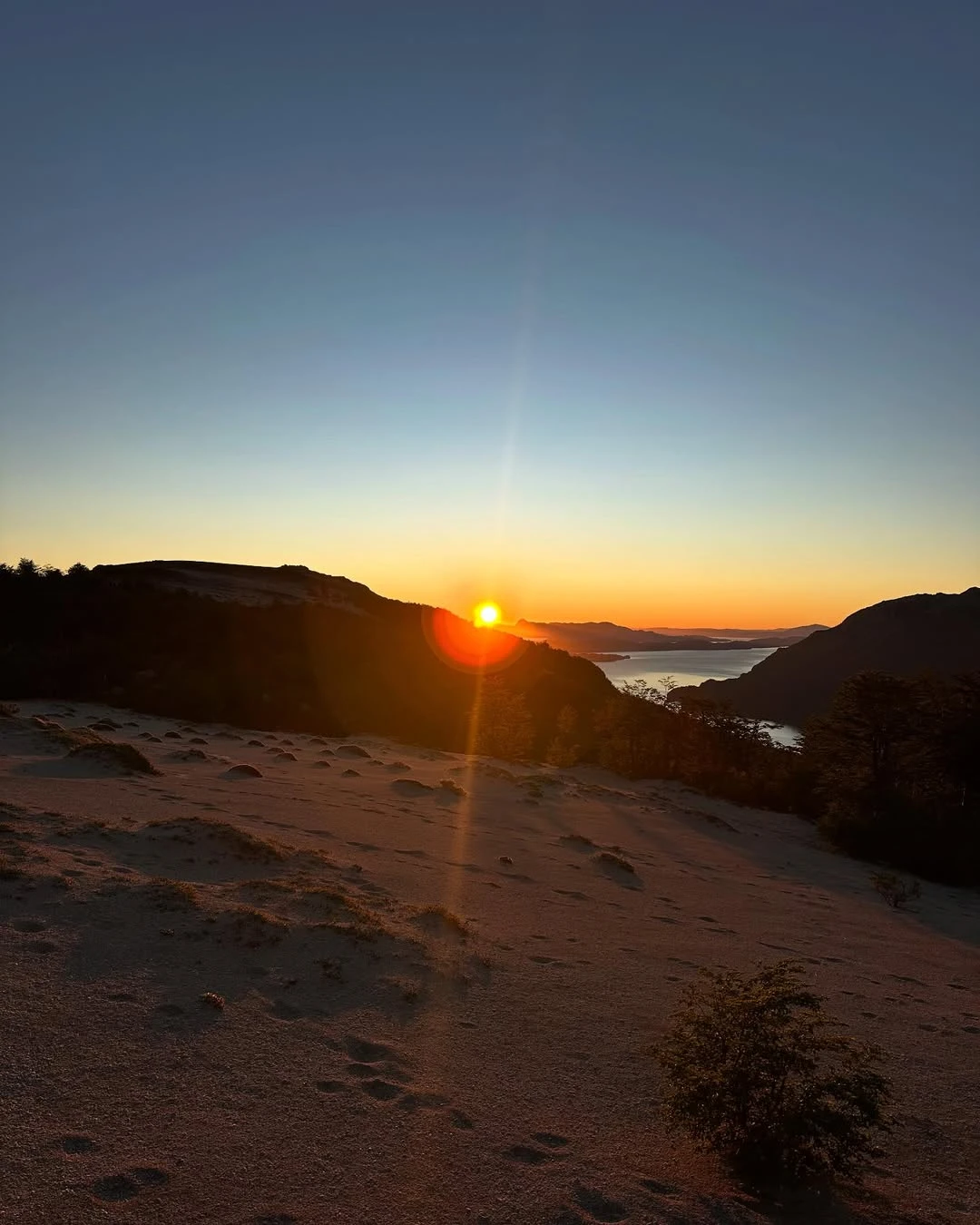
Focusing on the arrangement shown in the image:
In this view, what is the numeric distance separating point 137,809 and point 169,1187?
926 cm

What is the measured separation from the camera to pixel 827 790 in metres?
30.0

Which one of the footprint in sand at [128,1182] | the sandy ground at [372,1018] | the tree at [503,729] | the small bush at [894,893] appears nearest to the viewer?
the footprint in sand at [128,1182]

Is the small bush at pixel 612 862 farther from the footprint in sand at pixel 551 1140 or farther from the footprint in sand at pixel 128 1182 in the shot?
the footprint in sand at pixel 128 1182

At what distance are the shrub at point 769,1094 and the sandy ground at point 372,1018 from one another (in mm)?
245

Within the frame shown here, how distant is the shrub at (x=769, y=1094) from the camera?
5195mm

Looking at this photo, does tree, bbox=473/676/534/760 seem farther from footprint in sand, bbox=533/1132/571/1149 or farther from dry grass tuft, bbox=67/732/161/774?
footprint in sand, bbox=533/1132/571/1149

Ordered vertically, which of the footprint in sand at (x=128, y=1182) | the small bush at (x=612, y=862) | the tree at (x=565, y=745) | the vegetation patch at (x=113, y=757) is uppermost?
the footprint in sand at (x=128, y=1182)

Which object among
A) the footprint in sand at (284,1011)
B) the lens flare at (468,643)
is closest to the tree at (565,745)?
the lens flare at (468,643)

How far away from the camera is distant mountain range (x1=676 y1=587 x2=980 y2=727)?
3915 inches

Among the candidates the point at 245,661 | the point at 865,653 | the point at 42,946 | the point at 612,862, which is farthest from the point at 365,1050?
the point at 865,653

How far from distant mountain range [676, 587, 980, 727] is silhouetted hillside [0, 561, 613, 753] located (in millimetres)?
46755

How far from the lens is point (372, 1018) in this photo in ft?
22.2

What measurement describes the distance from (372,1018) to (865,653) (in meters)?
115

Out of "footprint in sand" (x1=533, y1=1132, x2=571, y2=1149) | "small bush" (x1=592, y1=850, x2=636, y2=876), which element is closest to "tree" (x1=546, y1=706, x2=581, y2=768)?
"small bush" (x1=592, y1=850, x2=636, y2=876)
